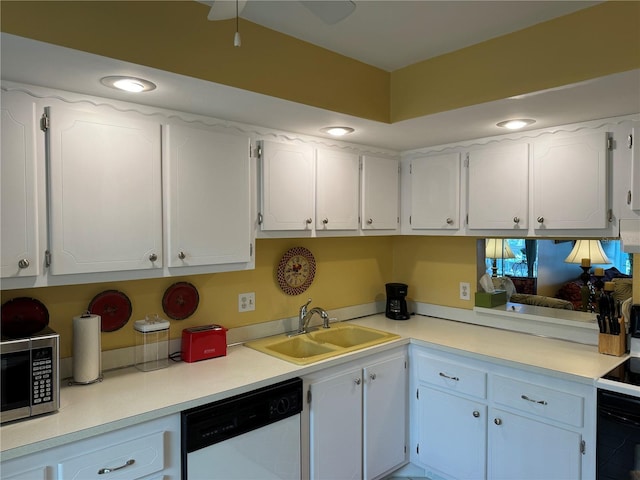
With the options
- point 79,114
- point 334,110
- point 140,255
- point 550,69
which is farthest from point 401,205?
point 79,114

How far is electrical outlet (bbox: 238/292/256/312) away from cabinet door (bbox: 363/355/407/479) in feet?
2.59

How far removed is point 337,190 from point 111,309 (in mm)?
1433

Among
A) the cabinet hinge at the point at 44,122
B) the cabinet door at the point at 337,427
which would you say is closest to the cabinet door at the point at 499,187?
the cabinet door at the point at 337,427

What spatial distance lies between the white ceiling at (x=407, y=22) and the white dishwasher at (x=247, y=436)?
1626 mm

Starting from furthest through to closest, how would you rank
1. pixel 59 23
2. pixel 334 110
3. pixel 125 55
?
1. pixel 334 110
2. pixel 125 55
3. pixel 59 23

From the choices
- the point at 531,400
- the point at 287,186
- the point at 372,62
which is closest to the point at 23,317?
the point at 287,186

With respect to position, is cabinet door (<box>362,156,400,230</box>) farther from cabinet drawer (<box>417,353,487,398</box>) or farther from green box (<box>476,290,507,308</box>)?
cabinet drawer (<box>417,353,487,398</box>)

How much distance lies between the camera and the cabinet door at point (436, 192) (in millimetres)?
2832

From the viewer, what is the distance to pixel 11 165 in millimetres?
1561

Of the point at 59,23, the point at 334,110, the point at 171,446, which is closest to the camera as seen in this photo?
the point at 59,23

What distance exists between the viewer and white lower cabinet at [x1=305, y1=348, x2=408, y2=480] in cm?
221

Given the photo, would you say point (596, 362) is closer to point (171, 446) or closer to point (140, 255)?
point (171, 446)

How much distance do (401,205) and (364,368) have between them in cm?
126

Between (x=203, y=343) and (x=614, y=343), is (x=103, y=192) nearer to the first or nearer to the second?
(x=203, y=343)
